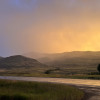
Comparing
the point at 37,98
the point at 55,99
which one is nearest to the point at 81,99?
the point at 55,99

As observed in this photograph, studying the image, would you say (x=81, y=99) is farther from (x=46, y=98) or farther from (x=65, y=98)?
(x=46, y=98)

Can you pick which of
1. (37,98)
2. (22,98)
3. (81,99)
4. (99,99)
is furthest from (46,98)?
(99,99)

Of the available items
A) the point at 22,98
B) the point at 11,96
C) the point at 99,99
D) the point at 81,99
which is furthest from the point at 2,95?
the point at 99,99

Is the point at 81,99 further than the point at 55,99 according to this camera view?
Yes

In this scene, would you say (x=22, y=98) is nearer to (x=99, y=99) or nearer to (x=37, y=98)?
(x=37, y=98)

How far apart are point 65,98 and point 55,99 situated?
123 centimetres

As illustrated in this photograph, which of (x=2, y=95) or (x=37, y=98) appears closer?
(x=37, y=98)

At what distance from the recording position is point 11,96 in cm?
1802

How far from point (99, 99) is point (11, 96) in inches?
278

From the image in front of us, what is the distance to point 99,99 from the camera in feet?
58.3

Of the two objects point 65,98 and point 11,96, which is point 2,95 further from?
→ point 65,98

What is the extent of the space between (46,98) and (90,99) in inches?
145

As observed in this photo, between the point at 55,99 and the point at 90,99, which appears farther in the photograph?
the point at 90,99

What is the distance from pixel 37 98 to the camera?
55.7 ft
